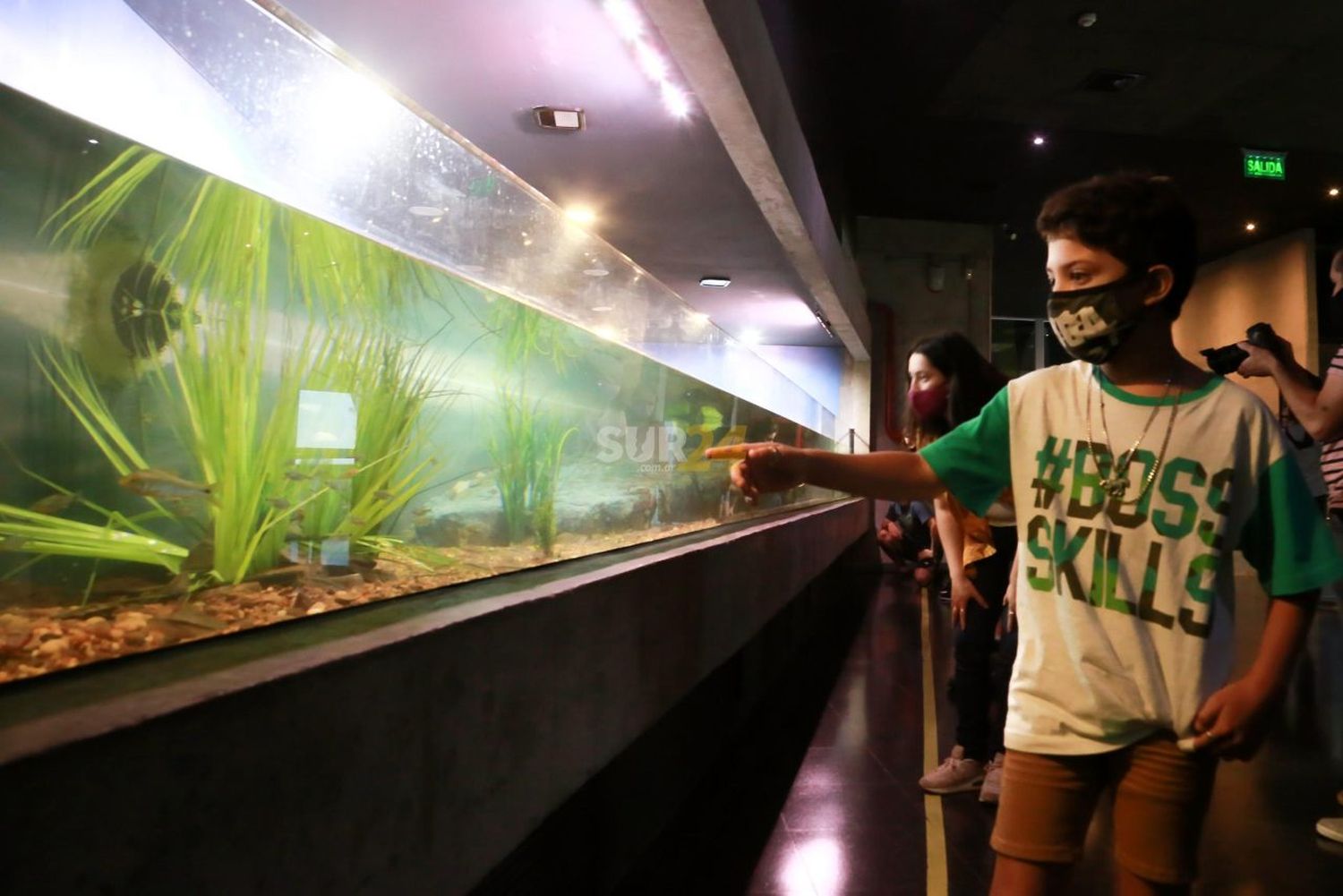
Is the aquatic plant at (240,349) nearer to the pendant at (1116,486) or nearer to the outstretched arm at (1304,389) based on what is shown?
the pendant at (1116,486)

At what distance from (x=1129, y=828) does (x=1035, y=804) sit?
13 centimetres

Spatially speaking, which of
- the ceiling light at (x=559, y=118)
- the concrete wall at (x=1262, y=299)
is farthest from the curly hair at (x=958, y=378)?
the concrete wall at (x=1262, y=299)

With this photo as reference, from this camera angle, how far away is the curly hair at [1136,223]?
49.3 inches

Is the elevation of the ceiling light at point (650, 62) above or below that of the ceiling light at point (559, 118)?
below

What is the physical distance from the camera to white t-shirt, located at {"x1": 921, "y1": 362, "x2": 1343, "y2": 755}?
45.6 inches

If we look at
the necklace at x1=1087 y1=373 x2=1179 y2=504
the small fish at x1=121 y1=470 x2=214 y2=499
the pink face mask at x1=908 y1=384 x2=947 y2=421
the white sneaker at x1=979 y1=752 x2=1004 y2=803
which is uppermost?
the pink face mask at x1=908 y1=384 x2=947 y2=421

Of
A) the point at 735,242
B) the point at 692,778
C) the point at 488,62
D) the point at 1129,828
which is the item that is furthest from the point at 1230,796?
the point at 735,242

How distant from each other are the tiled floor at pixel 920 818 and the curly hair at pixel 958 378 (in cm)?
129

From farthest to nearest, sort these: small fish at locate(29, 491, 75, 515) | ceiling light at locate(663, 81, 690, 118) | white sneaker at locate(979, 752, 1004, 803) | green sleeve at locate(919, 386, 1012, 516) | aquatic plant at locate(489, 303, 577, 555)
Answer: ceiling light at locate(663, 81, 690, 118) < white sneaker at locate(979, 752, 1004, 803) < aquatic plant at locate(489, 303, 577, 555) < green sleeve at locate(919, 386, 1012, 516) < small fish at locate(29, 491, 75, 515)

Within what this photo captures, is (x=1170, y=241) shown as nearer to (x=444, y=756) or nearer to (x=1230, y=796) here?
(x=444, y=756)

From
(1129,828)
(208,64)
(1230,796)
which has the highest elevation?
(208,64)

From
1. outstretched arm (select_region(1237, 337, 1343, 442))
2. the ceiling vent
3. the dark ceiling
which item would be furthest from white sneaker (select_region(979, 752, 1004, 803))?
the ceiling vent

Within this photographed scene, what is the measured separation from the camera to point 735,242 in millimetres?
6297

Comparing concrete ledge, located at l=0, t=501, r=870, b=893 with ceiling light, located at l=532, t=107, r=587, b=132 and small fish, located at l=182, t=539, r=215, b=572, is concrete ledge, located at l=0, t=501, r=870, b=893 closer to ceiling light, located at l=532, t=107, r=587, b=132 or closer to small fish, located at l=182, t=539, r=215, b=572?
small fish, located at l=182, t=539, r=215, b=572
